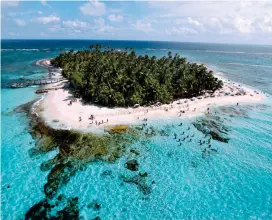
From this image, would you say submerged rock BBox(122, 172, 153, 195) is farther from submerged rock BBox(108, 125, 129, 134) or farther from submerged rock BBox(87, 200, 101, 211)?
submerged rock BBox(108, 125, 129, 134)

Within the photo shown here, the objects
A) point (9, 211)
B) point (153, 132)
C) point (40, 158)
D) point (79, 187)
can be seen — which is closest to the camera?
point (9, 211)

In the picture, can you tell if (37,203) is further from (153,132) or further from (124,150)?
(153,132)

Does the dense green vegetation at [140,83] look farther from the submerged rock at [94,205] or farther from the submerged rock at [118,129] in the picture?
the submerged rock at [94,205]

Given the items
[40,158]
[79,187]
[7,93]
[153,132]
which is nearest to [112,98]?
[153,132]

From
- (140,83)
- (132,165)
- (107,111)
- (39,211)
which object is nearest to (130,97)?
(140,83)

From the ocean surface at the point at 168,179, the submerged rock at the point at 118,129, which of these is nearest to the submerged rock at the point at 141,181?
the ocean surface at the point at 168,179

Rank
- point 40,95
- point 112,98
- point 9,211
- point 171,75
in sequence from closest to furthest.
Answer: point 9,211 < point 112,98 < point 171,75 < point 40,95

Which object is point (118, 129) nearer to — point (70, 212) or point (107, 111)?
point (107, 111)
